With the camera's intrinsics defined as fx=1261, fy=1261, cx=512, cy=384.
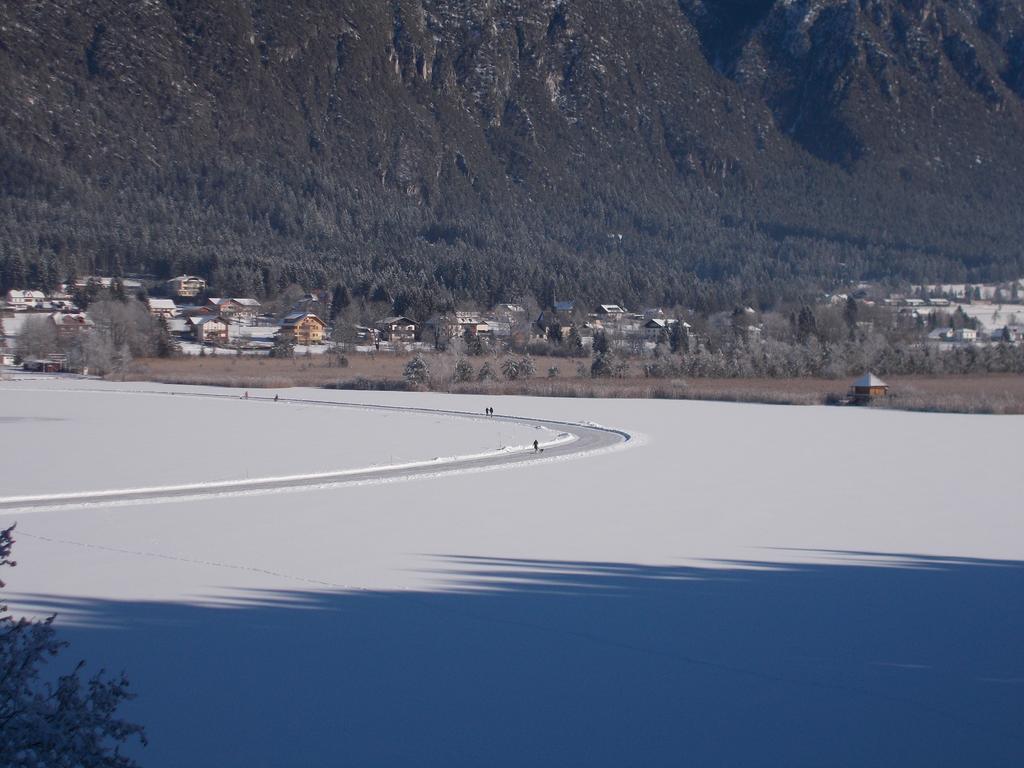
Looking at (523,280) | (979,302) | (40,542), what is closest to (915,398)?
(40,542)

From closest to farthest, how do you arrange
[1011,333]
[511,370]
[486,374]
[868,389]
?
[868,389]
[486,374]
[511,370]
[1011,333]

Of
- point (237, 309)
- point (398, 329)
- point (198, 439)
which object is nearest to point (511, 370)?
point (198, 439)

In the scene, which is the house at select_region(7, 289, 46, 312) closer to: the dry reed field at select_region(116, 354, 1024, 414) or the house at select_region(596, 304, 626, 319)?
the dry reed field at select_region(116, 354, 1024, 414)

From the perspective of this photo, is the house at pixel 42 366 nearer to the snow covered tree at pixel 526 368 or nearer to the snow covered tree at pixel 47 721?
the snow covered tree at pixel 526 368

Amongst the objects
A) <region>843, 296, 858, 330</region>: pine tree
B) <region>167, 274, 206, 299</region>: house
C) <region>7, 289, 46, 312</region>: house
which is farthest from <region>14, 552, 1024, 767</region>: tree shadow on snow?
<region>167, 274, 206, 299</region>: house

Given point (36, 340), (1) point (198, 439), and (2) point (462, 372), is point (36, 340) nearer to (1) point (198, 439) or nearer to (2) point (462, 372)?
(2) point (462, 372)

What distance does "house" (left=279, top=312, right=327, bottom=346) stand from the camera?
103 meters

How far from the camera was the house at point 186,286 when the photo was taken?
5315 inches

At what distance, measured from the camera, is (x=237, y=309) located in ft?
399

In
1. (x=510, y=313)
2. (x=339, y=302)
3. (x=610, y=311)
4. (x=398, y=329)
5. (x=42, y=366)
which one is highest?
(x=339, y=302)

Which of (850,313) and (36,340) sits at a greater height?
(850,313)

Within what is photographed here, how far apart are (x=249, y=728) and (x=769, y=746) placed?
4137mm

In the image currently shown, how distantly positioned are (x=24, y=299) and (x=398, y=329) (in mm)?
36890

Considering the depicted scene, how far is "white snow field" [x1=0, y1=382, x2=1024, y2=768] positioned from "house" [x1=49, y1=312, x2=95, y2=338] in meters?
65.9
